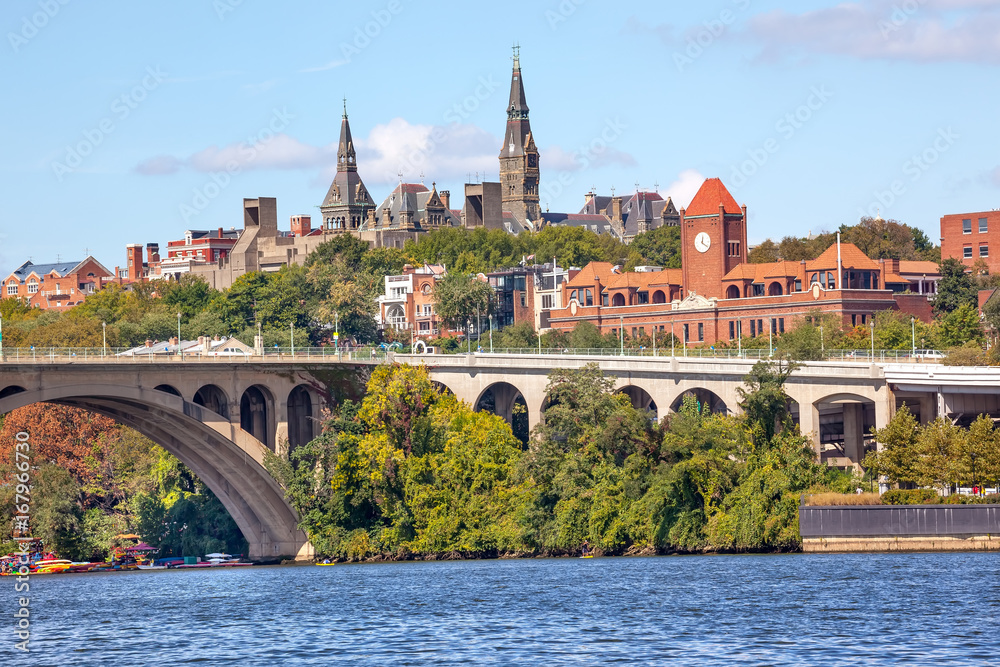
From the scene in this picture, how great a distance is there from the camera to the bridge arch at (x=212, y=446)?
9981cm

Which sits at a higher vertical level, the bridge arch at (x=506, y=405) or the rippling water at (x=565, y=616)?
the bridge arch at (x=506, y=405)

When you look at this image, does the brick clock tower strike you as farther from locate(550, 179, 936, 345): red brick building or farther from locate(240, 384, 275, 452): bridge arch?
locate(240, 384, 275, 452): bridge arch

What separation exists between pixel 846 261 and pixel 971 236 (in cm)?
2323

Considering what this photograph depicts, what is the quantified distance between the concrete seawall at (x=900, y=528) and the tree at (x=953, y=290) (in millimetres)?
68159

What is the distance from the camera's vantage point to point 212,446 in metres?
107

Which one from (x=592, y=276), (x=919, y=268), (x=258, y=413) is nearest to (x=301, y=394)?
(x=258, y=413)

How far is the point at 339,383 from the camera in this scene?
112 m

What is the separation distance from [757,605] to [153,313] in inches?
5373

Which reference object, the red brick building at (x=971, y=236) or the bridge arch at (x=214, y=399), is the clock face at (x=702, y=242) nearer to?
the red brick building at (x=971, y=236)

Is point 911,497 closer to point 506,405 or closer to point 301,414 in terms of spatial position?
point 506,405

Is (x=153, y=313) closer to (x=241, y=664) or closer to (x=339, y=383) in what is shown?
(x=339, y=383)

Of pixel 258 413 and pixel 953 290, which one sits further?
pixel 953 290

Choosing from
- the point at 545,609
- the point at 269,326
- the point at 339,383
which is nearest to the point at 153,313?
the point at 269,326

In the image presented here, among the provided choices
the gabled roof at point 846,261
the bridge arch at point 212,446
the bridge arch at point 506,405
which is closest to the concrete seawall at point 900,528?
the bridge arch at point 506,405
